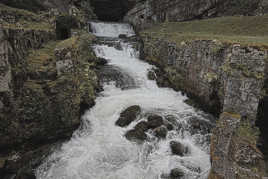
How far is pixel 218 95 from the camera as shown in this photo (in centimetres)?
809

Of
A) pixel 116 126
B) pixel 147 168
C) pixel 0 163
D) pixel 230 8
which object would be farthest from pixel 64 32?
pixel 230 8

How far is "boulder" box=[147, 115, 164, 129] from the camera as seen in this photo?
7.61 meters

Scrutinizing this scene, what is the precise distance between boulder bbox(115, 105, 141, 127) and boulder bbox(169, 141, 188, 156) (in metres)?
1.99

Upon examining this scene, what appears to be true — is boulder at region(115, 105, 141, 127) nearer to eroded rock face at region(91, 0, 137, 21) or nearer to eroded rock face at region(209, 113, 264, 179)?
eroded rock face at region(209, 113, 264, 179)

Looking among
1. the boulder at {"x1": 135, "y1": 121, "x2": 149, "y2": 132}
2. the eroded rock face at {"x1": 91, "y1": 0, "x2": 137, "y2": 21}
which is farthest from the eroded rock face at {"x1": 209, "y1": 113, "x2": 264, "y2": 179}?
the eroded rock face at {"x1": 91, "y1": 0, "x2": 137, "y2": 21}

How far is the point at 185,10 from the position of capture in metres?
21.5

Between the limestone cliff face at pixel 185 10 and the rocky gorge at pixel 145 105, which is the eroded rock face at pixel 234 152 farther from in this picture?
the limestone cliff face at pixel 185 10

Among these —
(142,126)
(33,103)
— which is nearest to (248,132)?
(142,126)

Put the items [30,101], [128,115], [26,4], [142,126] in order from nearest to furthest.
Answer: [30,101] → [142,126] → [128,115] → [26,4]

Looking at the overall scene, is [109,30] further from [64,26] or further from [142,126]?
[142,126]

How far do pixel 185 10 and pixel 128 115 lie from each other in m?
17.7

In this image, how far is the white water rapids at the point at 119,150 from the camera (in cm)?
591

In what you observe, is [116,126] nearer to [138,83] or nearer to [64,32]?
[138,83]

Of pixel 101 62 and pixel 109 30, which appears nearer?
pixel 101 62
